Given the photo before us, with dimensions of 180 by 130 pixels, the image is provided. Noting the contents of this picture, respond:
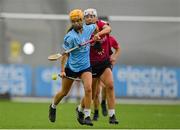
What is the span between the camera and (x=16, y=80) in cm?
2686

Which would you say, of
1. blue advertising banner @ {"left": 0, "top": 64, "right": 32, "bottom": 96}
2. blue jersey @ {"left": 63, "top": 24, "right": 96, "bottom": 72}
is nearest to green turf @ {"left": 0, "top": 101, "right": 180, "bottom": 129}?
blue jersey @ {"left": 63, "top": 24, "right": 96, "bottom": 72}

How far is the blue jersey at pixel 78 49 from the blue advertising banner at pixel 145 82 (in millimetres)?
12192

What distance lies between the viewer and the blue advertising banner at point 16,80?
87.9ft

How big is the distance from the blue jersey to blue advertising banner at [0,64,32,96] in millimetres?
11885

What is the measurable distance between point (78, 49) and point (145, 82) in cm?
1264

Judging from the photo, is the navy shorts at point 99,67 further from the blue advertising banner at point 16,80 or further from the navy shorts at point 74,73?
the blue advertising banner at point 16,80

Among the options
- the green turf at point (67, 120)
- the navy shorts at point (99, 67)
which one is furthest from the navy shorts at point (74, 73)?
the green turf at point (67, 120)

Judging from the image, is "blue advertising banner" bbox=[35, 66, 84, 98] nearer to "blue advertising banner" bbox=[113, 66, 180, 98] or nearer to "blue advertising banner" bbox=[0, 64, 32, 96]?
"blue advertising banner" bbox=[0, 64, 32, 96]

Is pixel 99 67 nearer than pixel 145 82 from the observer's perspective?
Yes

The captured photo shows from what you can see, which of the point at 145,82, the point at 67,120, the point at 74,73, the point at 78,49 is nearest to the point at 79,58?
the point at 78,49

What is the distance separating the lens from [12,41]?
89.6 ft

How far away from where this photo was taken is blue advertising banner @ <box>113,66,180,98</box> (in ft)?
89.4

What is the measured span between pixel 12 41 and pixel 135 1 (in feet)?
14.0

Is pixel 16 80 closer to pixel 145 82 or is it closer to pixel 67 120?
pixel 145 82
